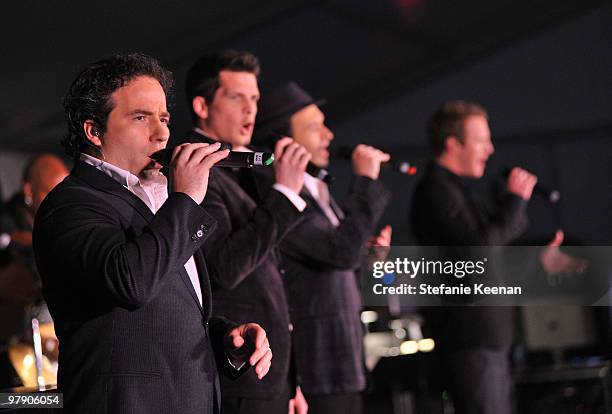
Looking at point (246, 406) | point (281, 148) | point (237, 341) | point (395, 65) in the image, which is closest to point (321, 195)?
point (281, 148)

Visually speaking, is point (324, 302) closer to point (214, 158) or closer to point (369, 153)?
point (369, 153)

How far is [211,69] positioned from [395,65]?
2.37 metres

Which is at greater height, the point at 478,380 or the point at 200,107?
the point at 200,107

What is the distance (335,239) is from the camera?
243cm

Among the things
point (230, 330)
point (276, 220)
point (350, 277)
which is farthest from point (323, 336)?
point (230, 330)

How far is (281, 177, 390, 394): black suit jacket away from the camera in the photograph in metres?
2.39

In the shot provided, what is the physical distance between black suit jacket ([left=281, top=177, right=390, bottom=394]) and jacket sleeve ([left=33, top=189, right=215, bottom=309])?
0.89 meters

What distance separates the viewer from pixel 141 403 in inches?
58.9

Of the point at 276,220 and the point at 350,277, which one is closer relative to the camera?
the point at 276,220

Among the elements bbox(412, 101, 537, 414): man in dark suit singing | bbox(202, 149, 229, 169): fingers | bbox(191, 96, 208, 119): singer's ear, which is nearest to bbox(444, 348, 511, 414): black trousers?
bbox(412, 101, 537, 414): man in dark suit singing

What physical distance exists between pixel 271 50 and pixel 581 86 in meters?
1.57

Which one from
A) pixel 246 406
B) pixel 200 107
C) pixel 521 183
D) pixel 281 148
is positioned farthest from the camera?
pixel 521 183

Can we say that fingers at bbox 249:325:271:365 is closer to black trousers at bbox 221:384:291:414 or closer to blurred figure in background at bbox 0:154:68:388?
black trousers at bbox 221:384:291:414

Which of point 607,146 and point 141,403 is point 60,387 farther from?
point 607,146
